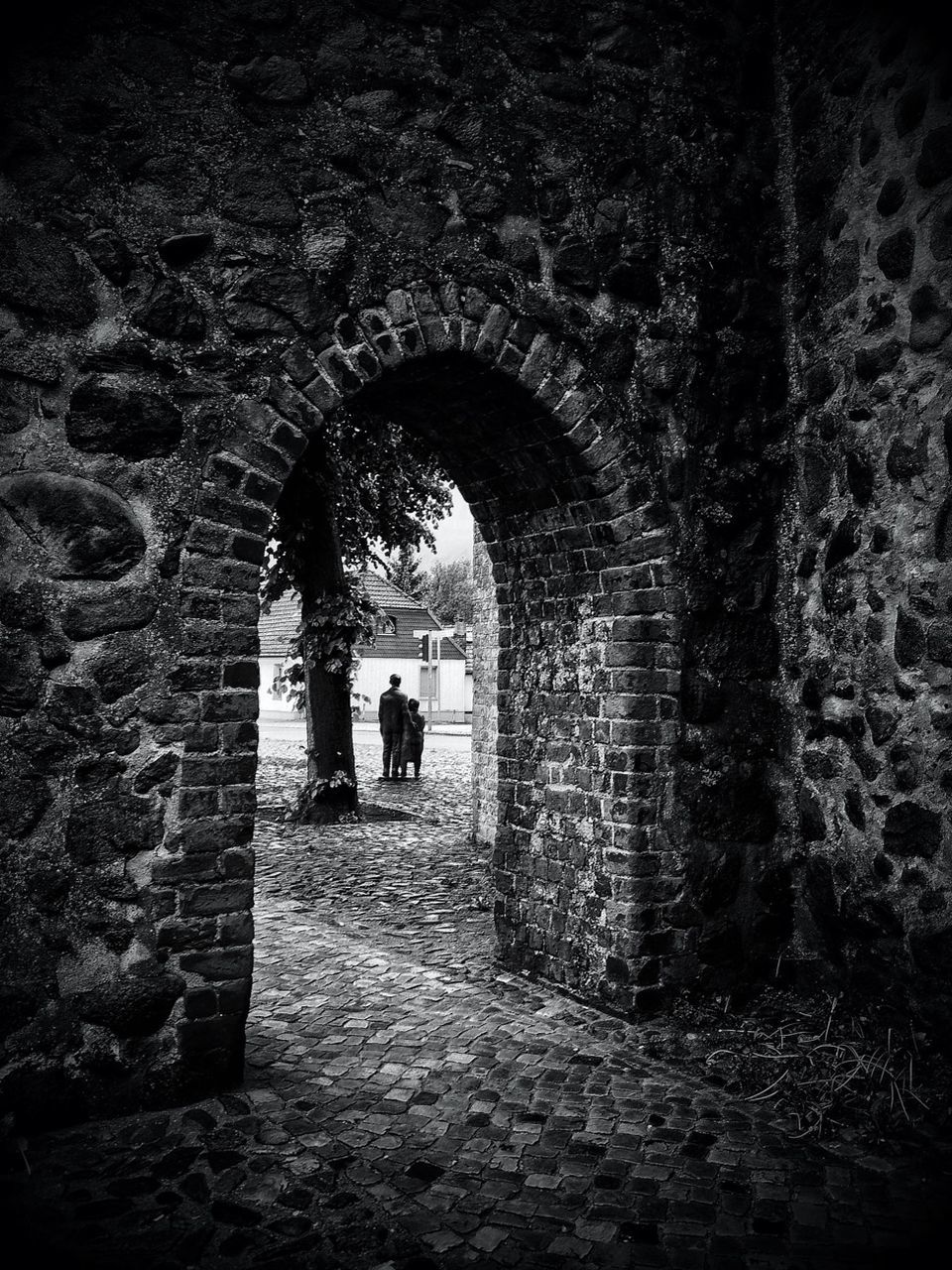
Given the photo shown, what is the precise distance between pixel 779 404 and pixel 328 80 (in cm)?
246

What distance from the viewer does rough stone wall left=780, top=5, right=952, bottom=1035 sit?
3.75m

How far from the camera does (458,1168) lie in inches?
118

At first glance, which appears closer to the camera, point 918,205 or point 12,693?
point 12,693

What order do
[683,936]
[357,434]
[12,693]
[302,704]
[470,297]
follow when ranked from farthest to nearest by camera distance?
[302,704] → [357,434] → [683,936] → [470,297] → [12,693]

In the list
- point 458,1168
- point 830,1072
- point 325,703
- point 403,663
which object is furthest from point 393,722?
point 403,663

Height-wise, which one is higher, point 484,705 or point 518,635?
point 518,635

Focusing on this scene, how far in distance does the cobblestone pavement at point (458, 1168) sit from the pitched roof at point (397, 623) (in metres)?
22.3

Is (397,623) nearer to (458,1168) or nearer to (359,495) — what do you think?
(359,495)

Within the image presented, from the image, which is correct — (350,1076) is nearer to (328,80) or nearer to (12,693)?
Answer: (12,693)

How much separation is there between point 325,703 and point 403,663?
992 inches

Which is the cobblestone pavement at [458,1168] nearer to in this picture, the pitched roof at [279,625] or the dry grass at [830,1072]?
the dry grass at [830,1072]

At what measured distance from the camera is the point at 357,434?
396 inches

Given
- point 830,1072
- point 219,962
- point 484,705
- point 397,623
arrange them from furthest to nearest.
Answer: point 397,623
point 484,705
point 830,1072
point 219,962

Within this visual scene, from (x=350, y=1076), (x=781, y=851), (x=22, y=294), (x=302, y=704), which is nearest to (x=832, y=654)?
(x=781, y=851)
